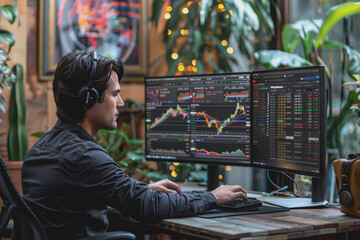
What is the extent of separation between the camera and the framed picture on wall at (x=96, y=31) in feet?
11.7

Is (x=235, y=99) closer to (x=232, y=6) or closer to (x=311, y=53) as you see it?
(x=311, y=53)

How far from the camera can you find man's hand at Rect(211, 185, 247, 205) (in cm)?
186

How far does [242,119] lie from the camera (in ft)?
7.28

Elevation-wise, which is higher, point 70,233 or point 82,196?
point 82,196

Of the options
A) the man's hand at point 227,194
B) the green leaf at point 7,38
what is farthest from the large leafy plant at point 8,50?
the man's hand at point 227,194

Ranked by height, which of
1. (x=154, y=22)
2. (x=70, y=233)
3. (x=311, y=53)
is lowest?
(x=70, y=233)

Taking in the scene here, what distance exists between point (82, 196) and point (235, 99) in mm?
857

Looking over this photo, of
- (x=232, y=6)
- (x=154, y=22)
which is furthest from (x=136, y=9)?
(x=232, y=6)

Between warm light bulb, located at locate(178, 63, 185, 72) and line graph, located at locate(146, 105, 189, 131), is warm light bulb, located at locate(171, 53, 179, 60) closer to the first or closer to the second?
warm light bulb, located at locate(178, 63, 185, 72)

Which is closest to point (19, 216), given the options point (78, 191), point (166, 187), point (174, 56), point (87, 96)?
point (78, 191)

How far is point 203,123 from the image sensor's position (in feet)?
7.59

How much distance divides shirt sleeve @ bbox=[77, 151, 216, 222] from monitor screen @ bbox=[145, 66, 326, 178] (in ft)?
1.86

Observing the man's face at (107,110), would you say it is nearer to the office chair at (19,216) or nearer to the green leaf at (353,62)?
the office chair at (19,216)

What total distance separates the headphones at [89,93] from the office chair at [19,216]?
343 millimetres
